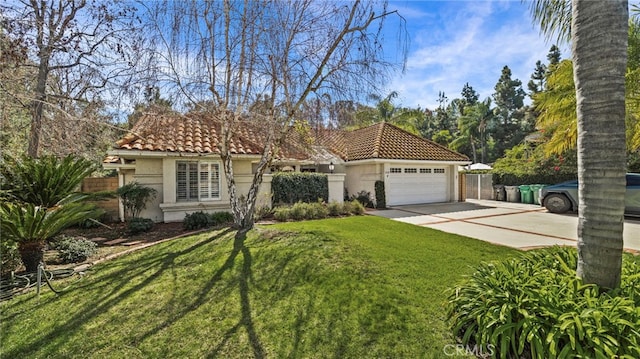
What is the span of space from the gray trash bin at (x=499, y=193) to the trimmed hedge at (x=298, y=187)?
12.6 metres

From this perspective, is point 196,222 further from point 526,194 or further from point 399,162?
point 526,194

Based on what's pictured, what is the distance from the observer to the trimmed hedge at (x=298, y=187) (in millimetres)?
12094

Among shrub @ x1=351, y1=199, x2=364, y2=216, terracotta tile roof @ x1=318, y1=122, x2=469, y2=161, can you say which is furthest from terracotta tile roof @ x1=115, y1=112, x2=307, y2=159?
terracotta tile roof @ x1=318, y1=122, x2=469, y2=161

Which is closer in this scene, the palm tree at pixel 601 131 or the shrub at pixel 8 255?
the palm tree at pixel 601 131

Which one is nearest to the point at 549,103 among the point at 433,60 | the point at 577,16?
the point at 433,60

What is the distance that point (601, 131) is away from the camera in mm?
2844

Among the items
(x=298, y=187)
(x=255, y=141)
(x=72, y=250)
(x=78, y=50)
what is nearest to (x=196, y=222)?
(x=72, y=250)

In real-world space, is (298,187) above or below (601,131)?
below

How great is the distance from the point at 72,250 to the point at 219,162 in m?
5.70

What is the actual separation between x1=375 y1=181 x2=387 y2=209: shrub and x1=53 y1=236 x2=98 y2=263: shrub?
11657mm

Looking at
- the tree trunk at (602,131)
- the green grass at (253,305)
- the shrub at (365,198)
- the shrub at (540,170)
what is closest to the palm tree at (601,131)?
the tree trunk at (602,131)

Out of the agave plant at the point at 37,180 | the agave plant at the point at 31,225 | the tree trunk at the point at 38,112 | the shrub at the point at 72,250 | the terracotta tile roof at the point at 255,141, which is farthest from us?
the terracotta tile roof at the point at 255,141

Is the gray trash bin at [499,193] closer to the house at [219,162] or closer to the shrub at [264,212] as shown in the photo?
the house at [219,162]

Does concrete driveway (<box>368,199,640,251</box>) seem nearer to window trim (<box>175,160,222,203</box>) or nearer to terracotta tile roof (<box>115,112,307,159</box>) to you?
terracotta tile roof (<box>115,112,307,159</box>)
